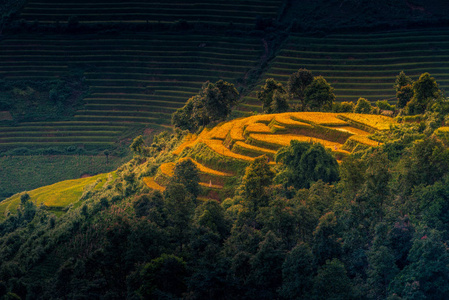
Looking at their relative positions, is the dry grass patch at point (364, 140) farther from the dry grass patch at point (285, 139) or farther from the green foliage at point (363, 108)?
the green foliage at point (363, 108)

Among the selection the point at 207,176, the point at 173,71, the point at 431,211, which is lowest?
the point at 431,211

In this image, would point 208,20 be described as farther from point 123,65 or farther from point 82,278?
point 82,278

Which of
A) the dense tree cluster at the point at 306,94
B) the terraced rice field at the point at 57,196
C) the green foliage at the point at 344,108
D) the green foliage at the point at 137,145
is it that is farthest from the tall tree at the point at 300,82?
the terraced rice field at the point at 57,196

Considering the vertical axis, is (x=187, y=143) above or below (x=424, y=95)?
below

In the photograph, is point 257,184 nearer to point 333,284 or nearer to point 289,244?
point 289,244

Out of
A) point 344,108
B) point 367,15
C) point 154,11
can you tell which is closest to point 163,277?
point 344,108

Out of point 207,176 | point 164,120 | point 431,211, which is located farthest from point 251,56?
point 431,211
